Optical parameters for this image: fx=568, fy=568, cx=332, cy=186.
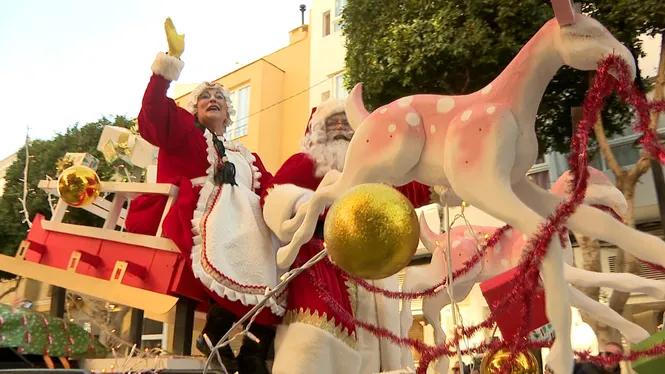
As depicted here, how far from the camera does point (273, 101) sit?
7500 millimetres

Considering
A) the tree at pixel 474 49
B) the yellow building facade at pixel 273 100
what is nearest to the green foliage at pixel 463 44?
the tree at pixel 474 49

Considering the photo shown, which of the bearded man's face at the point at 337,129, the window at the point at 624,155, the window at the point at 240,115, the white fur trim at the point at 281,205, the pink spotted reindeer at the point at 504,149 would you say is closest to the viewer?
the pink spotted reindeer at the point at 504,149

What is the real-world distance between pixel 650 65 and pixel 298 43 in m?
4.58

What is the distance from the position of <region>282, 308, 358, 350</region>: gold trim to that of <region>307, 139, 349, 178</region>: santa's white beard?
0.44 meters

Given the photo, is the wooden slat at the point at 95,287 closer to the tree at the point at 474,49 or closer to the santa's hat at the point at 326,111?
the santa's hat at the point at 326,111

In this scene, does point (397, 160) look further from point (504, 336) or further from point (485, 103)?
point (504, 336)

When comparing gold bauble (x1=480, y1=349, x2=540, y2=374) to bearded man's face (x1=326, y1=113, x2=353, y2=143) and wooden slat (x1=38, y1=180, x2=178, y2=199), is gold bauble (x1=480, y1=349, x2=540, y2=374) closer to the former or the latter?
bearded man's face (x1=326, y1=113, x2=353, y2=143)

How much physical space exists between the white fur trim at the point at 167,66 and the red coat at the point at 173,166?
0.02 meters

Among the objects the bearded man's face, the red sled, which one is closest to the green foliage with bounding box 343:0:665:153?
the bearded man's face

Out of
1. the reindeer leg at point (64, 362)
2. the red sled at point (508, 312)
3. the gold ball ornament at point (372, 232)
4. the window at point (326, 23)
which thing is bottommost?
the reindeer leg at point (64, 362)

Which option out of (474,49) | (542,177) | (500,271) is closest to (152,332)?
(500,271)

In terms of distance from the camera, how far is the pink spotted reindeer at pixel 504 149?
3.54 ft

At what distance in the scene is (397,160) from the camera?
49.1 inches

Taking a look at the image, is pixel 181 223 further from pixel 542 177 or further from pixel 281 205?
pixel 542 177
